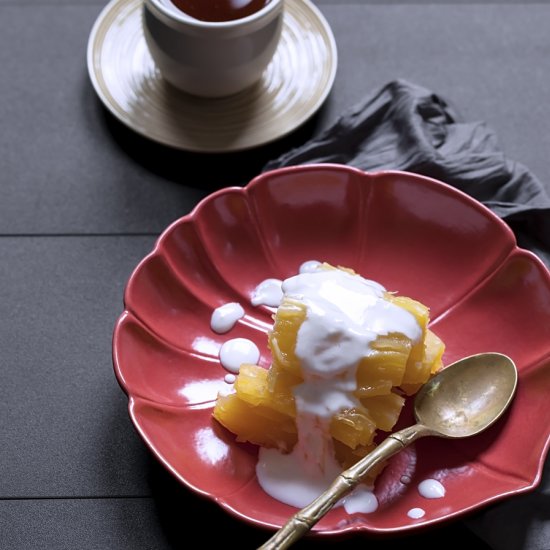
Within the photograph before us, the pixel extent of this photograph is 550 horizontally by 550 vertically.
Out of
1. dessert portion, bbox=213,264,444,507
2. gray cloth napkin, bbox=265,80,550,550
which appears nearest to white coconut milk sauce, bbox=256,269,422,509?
dessert portion, bbox=213,264,444,507

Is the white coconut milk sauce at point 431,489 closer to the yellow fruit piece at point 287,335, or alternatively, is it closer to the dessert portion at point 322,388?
the dessert portion at point 322,388

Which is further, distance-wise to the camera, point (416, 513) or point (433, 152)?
point (433, 152)

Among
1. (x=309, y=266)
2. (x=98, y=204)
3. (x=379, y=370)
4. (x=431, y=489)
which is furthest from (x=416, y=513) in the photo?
(x=98, y=204)

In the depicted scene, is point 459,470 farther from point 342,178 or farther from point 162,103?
point 162,103

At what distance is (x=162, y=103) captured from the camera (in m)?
1.61

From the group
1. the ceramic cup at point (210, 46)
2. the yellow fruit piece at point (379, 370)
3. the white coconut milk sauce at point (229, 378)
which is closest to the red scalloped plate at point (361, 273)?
the white coconut milk sauce at point (229, 378)

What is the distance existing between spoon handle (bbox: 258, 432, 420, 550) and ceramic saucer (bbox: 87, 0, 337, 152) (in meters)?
0.62

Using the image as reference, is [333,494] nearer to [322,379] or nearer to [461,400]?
[322,379]

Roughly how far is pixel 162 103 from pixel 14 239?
358 mm

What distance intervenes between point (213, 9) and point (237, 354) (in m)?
0.58

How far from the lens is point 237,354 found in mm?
1344

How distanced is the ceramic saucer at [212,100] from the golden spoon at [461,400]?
1.80 ft

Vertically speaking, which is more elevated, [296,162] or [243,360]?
[296,162]

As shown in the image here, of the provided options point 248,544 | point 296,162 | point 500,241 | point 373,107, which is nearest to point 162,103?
point 296,162
